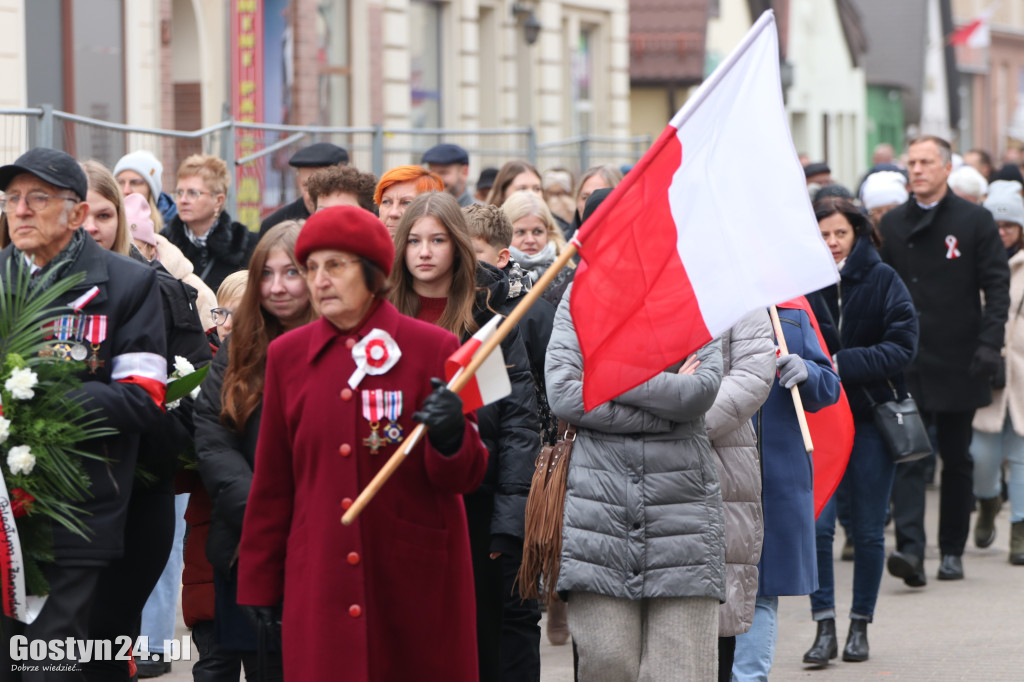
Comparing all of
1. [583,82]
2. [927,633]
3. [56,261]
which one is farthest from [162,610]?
[583,82]

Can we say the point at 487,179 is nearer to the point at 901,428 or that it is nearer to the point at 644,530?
the point at 901,428

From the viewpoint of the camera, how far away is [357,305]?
4355mm

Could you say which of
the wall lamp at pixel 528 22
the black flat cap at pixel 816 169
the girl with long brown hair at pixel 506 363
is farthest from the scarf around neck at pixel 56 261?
the wall lamp at pixel 528 22

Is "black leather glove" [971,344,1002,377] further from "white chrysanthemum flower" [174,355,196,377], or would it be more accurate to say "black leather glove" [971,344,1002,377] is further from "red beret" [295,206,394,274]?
"red beret" [295,206,394,274]

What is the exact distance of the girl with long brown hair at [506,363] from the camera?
5.41 metres

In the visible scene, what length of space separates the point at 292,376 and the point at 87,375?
86 centimetres

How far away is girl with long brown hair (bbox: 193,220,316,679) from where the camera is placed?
16.2 ft

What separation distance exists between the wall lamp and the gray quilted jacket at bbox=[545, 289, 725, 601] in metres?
17.5

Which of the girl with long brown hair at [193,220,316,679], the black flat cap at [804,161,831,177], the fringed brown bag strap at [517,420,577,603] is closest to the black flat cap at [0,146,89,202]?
the girl with long brown hair at [193,220,316,679]

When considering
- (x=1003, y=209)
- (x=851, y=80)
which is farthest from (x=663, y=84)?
(x=1003, y=209)

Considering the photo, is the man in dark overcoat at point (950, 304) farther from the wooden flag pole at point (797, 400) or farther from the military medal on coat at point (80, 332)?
the military medal on coat at point (80, 332)

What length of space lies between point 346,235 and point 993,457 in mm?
6818

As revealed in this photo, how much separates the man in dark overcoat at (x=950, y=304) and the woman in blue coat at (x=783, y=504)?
3.20 meters

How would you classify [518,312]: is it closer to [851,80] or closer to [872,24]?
[851,80]
